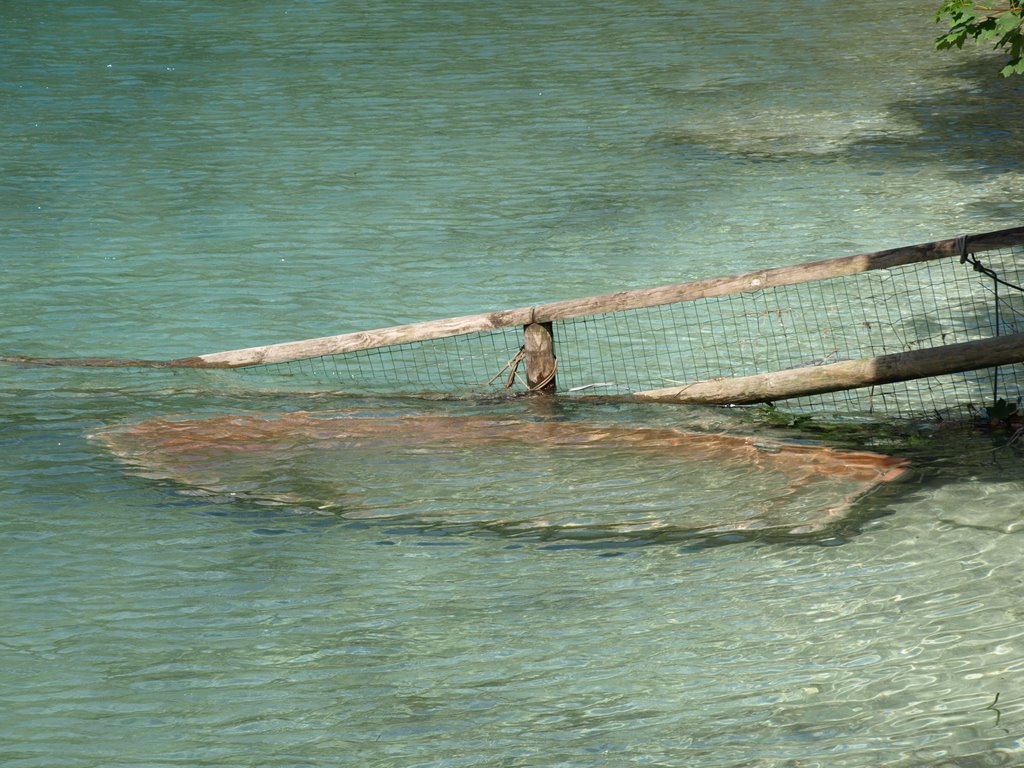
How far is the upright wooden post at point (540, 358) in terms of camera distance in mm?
7773

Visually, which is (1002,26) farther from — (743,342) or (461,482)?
(461,482)

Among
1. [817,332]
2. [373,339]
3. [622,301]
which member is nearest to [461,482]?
[373,339]

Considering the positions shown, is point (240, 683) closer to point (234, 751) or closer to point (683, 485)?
point (234, 751)

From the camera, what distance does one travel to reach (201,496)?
686 centimetres

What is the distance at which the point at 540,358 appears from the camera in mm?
7918

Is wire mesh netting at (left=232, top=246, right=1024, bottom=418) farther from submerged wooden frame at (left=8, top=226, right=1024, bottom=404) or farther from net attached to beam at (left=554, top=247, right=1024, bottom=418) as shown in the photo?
submerged wooden frame at (left=8, top=226, right=1024, bottom=404)

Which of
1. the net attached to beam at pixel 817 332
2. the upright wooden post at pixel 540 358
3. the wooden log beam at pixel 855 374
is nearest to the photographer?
the wooden log beam at pixel 855 374

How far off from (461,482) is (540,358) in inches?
49.3

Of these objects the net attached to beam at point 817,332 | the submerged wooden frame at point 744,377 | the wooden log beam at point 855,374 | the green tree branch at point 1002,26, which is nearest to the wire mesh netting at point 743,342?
the net attached to beam at point 817,332

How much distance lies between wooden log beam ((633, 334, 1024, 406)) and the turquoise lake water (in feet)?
0.82

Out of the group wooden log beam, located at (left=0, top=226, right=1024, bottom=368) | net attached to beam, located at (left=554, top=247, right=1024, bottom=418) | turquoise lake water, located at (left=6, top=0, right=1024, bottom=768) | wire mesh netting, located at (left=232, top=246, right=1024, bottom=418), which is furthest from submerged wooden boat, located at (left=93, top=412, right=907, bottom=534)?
net attached to beam, located at (left=554, top=247, right=1024, bottom=418)

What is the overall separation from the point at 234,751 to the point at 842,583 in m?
2.65

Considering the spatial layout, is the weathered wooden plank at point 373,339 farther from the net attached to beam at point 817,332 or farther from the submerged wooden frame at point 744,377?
the net attached to beam at point 817,332

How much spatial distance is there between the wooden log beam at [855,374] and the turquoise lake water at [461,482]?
250 millimetres
